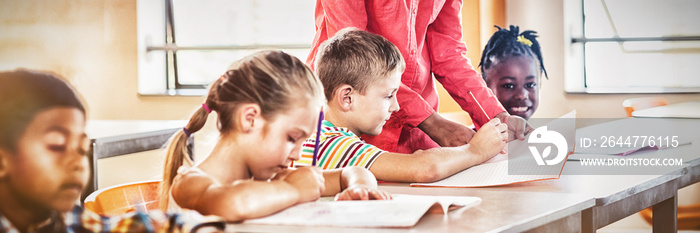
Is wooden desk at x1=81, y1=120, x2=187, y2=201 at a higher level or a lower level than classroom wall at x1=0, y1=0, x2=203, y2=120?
lower

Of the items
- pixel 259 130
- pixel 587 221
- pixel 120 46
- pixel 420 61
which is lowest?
pixel 587 221

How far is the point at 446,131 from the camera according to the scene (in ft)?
5.08

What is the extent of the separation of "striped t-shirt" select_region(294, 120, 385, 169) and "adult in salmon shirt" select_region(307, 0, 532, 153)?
0.28 metres

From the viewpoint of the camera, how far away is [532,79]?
7.24 ft

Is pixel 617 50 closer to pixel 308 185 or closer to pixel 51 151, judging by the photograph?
pixel 308 185

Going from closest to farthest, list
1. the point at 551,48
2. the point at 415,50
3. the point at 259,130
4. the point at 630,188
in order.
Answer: the point at 259,130
the point at 630,188
the point at 415,50
the point at 551,48

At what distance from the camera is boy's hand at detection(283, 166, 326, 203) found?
920 mm

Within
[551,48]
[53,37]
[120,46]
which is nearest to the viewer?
[53,37]

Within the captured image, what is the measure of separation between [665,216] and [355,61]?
2.58 ft

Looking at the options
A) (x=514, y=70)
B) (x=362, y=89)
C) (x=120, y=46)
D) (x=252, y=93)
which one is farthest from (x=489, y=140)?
(x=120, y=46)

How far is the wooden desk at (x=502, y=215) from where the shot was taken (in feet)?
2.63

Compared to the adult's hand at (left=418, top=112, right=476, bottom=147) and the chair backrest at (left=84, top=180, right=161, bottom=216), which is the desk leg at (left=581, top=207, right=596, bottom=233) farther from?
the chair backrest at (left=84, top=180, right=161, bottom=216)

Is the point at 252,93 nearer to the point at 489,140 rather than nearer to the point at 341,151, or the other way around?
the point at 341,151

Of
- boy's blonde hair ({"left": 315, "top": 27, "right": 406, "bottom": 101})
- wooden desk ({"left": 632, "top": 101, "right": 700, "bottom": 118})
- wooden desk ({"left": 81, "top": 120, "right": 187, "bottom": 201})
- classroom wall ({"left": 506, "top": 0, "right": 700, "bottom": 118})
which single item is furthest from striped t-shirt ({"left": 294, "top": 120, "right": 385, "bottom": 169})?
classroom wall ({"left": 506, "top": 0, "right": 700, "bottom": 118})
